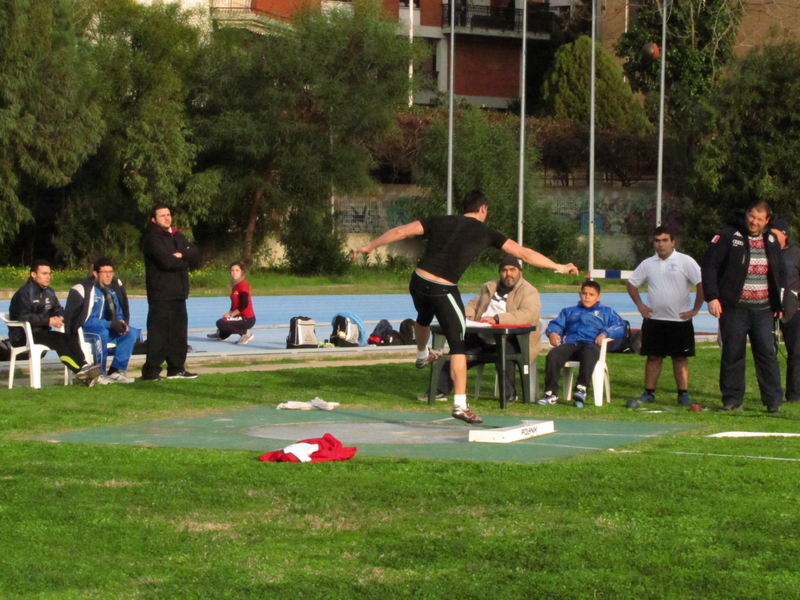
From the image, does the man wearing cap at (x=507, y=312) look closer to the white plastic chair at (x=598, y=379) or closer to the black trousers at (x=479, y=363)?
the black trousers at (x=479, y=363)

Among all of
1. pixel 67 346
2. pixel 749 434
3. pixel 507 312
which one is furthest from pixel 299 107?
pixel 749 434

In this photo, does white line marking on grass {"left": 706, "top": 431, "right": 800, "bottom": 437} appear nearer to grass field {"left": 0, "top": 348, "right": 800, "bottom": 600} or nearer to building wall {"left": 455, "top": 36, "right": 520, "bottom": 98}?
grass field {"left": 0, "top": 348, "right": 800, "bottom": 600}

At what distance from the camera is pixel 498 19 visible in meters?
53.8

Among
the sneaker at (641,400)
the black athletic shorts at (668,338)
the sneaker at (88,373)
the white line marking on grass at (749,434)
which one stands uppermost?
the black athletic shorts at (668,338)

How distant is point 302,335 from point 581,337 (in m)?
6.51

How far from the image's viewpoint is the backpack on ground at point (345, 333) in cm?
1745

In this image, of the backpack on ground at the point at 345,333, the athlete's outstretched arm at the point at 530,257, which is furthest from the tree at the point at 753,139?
the athlete's outstretched arm at the point at 530,257

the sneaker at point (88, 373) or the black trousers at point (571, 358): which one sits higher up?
the black trousers at point (571, 358)

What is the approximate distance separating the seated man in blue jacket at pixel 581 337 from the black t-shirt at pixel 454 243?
7.27 ft

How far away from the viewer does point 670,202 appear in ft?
146

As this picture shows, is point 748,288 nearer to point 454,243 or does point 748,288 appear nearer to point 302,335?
point 454,243

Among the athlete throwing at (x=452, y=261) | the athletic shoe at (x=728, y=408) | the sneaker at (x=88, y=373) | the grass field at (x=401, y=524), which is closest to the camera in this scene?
the grass field at (x=401, y=524)

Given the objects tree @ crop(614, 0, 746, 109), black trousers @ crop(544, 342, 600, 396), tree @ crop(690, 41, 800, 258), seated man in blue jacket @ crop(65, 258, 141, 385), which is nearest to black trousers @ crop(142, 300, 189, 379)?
seated man in blue jacket @ crop(65, 258, 141, 385)

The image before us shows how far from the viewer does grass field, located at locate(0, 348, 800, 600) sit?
4.79 meters
